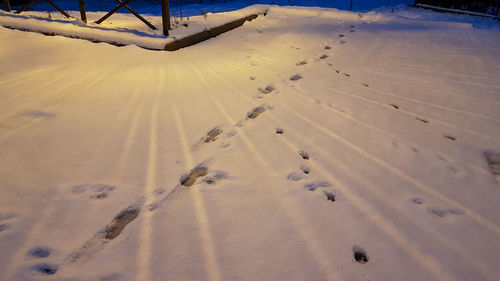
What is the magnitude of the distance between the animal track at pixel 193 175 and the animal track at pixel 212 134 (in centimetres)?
39

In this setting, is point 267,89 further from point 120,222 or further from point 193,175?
point 120,222

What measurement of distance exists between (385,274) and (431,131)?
1.62 meters

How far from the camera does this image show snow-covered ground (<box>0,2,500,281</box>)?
4.57 feet

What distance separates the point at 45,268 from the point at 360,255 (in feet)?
4.67

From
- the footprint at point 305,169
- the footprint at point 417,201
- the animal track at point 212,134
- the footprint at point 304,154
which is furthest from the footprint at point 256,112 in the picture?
the footprint at point 417,201

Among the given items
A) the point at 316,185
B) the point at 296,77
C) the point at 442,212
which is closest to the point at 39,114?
the point at 316,185

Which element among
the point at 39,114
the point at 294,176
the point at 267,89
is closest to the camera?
the point at 294,176

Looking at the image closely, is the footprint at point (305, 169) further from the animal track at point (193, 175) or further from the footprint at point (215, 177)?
the animal track at point (193, 175)

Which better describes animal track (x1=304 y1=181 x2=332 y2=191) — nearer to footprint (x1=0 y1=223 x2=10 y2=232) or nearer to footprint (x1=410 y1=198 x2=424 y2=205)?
footprint (x1=410 y1=198 x2=424 y2=205)

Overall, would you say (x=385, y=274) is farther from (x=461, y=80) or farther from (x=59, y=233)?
(x=461, y=80)

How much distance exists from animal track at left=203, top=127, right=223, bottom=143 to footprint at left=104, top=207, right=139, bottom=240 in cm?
88

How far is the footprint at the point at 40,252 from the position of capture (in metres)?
1.39

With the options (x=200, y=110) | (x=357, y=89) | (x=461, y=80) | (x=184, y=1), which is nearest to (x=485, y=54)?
(x=461, y=80)

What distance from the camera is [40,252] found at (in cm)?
141
